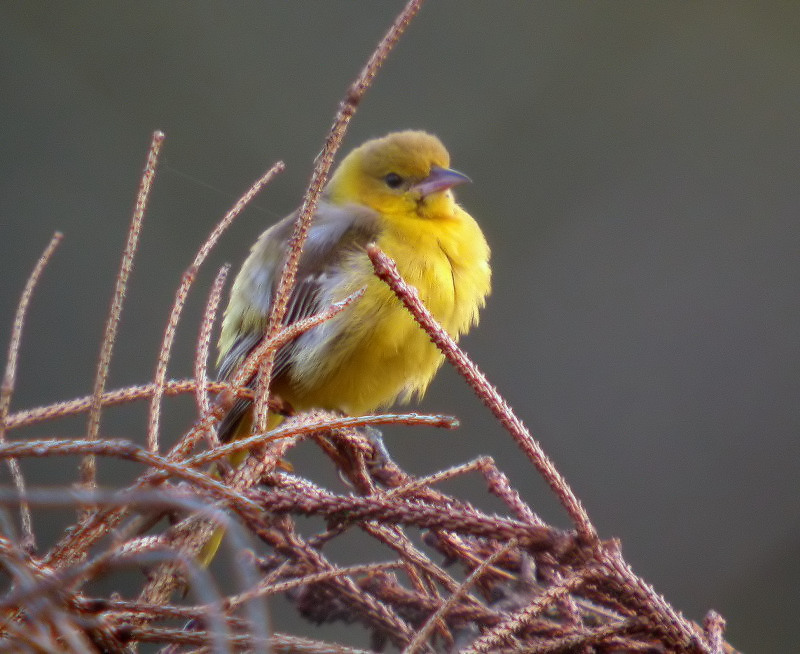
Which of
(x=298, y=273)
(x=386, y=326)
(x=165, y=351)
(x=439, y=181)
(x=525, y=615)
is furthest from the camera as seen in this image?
(x=439, y=181)

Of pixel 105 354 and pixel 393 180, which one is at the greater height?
pixel 393 180

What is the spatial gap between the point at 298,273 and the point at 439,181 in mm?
513

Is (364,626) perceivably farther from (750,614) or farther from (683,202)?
(683,202)

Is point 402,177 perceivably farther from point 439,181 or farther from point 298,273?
point 298,273

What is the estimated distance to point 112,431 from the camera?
400 cm

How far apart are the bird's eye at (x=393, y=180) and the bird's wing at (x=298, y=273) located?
0.17 meters

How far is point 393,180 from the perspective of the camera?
108 inches

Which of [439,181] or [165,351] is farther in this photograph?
[439,181]

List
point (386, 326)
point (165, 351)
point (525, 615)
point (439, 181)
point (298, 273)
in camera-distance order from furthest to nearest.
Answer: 1. point (439, 181)
2. point (298, 273)
3. point (386, 326)
4. point (165, 351)
5. point (525, 615)

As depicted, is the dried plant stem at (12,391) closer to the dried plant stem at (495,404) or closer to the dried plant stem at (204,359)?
the dried plant stem at (204,359)

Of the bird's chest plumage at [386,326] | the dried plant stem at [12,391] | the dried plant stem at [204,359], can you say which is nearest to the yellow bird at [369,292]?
the bird's chest plumage at [386,326]

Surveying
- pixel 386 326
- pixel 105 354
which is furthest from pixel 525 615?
pixel 386 326

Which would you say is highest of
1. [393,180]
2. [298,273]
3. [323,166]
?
[323,166]

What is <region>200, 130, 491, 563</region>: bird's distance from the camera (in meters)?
2.21
